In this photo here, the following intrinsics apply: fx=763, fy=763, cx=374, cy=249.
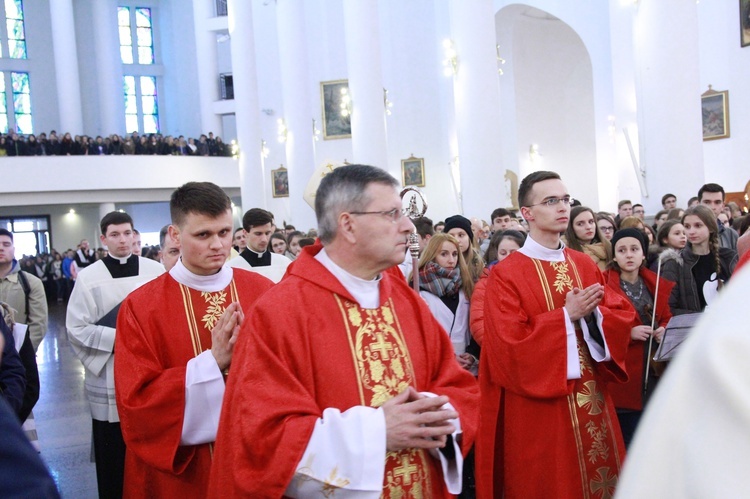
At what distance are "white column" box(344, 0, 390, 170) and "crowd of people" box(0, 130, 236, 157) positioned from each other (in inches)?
512

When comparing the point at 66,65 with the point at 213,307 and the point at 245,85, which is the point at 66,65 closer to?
the point at 245,85

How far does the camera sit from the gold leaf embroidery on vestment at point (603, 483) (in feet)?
12.6

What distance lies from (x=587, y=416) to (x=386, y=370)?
1.75 meters

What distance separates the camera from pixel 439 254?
17.3ft

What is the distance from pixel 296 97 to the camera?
18906mm

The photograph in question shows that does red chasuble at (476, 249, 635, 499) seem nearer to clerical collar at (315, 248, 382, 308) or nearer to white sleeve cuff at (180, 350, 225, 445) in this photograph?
clerical collar at (315, 248, 382, 308)

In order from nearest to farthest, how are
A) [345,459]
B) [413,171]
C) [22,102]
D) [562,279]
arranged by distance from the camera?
1. [345,459]
2. [562,279]
3. [413,171]
4. [22,102]

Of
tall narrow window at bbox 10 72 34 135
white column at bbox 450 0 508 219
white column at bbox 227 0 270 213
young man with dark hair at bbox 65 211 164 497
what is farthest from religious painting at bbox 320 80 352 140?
young man with dark hair at bbox 65 211 164 497

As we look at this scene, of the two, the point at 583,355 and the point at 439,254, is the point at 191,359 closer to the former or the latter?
the point at 583,355

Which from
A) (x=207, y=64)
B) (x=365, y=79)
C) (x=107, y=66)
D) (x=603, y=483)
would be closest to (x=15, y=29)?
(x=107, y=66)

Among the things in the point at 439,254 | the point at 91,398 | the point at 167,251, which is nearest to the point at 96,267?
the point at 167,251

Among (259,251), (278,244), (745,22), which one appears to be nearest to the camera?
(259,251)

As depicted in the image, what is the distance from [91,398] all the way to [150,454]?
1.92 meters

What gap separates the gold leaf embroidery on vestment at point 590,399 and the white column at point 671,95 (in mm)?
7654
